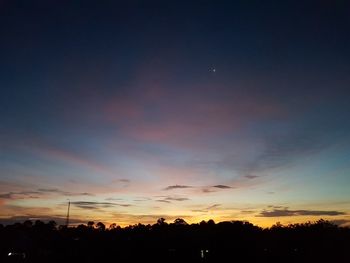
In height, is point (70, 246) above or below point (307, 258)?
above

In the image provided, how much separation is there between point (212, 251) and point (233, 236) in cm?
672

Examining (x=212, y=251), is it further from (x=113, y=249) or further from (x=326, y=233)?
(x=326, y=233)

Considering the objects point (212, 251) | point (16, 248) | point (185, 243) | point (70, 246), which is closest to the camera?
point (212, 251)

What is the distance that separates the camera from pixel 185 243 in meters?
82.2

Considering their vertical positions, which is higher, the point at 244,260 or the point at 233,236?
the point at 233,236

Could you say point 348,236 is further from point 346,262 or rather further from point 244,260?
point 244,260

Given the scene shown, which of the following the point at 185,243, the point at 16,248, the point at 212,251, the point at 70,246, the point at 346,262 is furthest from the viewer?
the point at 16,248

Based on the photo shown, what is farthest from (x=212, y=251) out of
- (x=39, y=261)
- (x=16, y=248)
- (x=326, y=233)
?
(x=16, y=248)

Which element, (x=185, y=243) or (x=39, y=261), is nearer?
(x=39, y=261)

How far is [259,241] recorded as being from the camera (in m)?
80.1

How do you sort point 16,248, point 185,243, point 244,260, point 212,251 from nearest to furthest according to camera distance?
point 244,260
point 212,251
point 185,243
point 16,248

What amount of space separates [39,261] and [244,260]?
113 ft

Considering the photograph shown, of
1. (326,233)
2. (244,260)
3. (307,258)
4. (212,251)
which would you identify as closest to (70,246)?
(212,251)

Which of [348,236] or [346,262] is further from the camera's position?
[348,236]
